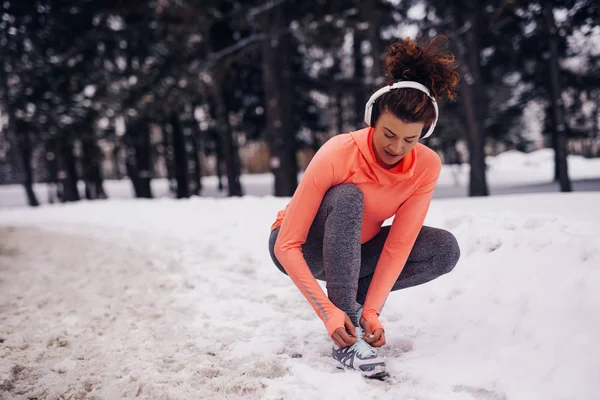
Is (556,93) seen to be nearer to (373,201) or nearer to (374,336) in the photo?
(373,201)

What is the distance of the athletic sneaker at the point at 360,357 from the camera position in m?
1.97

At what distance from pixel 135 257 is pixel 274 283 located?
7.32 feet

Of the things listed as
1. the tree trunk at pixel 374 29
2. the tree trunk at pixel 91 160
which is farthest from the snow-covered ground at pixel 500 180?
the tree trunk at pixel 374 29

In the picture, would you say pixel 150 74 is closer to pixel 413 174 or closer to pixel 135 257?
pixel 135 257

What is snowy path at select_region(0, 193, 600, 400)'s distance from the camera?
191cm

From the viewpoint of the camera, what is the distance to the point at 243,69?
1453cm

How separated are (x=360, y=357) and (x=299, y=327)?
0.77 m

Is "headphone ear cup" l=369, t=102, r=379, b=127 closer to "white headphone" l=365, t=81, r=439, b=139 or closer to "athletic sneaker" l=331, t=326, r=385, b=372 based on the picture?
"white headphone" l=365, t=81, r=439, b=139

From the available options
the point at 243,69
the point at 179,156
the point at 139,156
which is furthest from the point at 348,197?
the point at 139,156

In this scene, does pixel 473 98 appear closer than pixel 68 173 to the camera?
Yes

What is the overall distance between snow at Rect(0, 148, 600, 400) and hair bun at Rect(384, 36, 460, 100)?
1.22 metres

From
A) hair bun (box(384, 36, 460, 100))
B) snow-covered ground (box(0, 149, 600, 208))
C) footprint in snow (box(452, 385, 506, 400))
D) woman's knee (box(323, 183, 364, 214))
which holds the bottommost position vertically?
snow-covered ground (box(0, 149, 600, 208))

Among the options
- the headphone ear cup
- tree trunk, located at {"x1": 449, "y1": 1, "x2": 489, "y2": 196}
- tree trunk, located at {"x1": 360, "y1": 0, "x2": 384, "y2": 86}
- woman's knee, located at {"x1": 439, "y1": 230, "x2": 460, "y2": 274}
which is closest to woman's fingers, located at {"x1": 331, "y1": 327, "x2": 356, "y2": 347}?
woman's knee, located at {"x1": 439, "y1": 230, "x2": 460, "y2": 274}

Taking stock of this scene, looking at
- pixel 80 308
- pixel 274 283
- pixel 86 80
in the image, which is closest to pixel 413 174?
pixel 274 283
